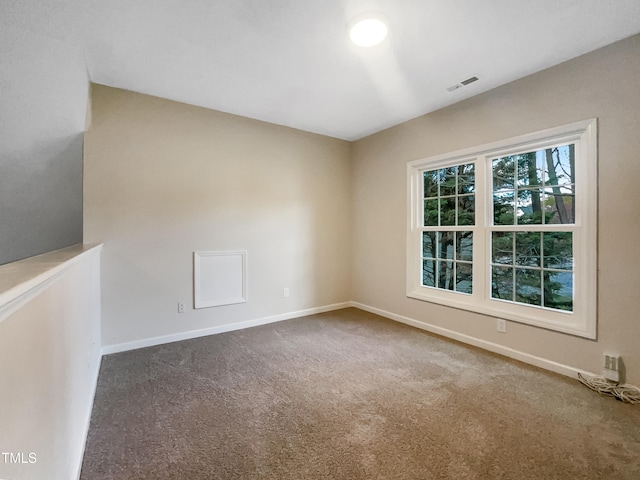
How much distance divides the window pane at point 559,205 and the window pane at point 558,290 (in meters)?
0.48

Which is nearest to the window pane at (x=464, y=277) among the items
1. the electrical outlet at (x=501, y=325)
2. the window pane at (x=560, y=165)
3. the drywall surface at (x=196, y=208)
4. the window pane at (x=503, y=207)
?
the electrical outlet at (x=501, y=325)

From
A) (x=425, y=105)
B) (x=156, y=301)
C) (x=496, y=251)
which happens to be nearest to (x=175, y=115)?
(x=156, y=301)

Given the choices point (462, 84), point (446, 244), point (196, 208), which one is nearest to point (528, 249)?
point (446, 244)

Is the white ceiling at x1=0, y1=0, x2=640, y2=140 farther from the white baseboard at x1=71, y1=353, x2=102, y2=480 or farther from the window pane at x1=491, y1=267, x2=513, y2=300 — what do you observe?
the white baseboard at x1=71, y1=353, x2=102, y2=480

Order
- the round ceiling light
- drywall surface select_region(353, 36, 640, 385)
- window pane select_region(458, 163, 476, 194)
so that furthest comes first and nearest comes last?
1. window pane select_region(458, 163, 476, 194)
2. drywall surface select_region(353, 36, 640, 385)
3. the round ceiling light

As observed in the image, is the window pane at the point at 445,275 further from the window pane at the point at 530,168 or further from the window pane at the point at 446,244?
the window pane at the point at 530,168

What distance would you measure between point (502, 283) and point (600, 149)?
4.53ft

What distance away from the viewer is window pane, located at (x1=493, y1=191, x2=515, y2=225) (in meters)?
3.00

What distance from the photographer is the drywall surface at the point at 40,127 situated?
6.25 ft

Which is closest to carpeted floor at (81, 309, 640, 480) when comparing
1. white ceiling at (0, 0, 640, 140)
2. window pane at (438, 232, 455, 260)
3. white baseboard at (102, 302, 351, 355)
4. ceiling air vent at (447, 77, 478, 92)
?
white baseboard at (102, 302, 351, 355)

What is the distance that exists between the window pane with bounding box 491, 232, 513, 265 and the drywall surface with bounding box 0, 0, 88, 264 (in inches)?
149

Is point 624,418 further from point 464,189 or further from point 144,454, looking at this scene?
point 144,454

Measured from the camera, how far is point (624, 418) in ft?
6.35

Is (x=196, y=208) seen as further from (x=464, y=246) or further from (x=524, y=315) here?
(x=524, y=315)
